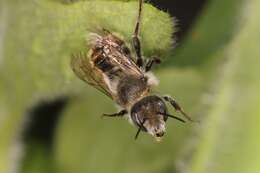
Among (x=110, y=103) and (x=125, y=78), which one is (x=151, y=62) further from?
(x=110, y=103)

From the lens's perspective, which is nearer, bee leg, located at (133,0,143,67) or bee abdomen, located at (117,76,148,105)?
bee leg, located at (133,0,143,67)

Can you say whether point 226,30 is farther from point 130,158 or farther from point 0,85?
point 0,85

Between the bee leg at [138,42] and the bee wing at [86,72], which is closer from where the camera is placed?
the bee leg at [138,42]

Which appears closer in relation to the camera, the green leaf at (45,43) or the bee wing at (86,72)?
the green leaf at (45,43)

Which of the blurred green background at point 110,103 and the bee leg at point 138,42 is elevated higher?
the bee leg at point 138,42

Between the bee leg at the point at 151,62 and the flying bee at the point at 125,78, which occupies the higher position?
the bee leg at the point at 151,62

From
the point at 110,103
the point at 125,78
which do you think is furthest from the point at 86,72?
the point at 110,103
